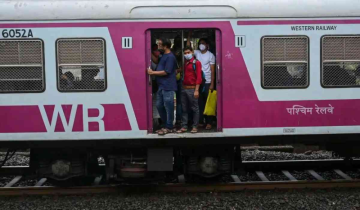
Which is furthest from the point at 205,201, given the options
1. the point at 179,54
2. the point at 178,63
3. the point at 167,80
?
the point at 179,54

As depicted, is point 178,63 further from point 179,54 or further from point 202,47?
point 202,47

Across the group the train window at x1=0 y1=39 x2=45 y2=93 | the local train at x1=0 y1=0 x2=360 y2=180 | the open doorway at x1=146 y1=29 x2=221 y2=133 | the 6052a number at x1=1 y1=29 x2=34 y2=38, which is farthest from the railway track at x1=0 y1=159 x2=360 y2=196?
the 6052a number at x1=1 y1=29 x2=34 y2=38

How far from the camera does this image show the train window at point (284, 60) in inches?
310

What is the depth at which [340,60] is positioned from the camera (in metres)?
7.98

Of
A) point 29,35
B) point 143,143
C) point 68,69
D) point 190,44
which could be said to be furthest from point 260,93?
point 29,35

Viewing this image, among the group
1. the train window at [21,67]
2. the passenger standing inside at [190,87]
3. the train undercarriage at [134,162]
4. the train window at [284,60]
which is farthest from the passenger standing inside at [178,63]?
the train window at [21,67]

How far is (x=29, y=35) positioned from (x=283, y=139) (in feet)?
14.8

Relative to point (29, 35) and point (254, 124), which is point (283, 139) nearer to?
point (254, 124)

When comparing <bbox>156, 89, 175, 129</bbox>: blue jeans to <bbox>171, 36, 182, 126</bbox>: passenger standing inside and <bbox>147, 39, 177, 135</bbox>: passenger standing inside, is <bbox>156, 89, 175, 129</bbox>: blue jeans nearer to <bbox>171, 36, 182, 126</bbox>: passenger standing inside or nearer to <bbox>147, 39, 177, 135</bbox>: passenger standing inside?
<bbox>147, 39, 177, 135</bbox>: passenger standing inside

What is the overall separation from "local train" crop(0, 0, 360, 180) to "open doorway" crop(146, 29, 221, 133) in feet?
0.19

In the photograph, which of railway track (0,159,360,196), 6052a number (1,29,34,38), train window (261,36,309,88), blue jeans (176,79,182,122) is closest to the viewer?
6052a number (1,29,34,38)

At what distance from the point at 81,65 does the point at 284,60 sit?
10.9 ft

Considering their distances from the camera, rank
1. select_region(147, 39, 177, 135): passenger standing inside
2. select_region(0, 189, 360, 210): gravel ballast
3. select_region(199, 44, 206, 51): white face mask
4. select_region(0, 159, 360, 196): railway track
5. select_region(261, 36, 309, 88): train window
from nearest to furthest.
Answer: select_region(0, 189, 360, 210): gravel ballast
select_region(261, 36, 309, 88): train window
select_region(147, 39, 177, 135): passenger standing inside
select_region(0, 159, 360, 196): railway track
select_region(199, 44, 206, 51): white face mask

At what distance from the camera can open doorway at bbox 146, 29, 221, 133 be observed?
7.90m
